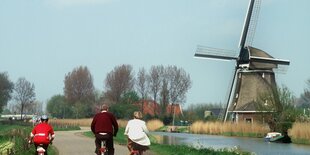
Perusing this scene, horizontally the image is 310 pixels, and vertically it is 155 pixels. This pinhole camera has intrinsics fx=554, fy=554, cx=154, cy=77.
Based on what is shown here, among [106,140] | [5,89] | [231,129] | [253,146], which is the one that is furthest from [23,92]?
[106,140]

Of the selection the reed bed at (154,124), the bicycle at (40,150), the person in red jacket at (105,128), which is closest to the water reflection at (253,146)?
the person in red jacket at (105,128)

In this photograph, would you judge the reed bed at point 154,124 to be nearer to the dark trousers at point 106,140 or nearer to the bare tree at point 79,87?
the bare tree at point 79,87

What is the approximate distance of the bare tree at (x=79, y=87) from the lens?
9106 centimetres

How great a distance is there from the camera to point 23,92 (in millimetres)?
Answer: 89500

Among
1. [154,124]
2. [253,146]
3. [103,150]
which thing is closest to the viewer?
[103,150]

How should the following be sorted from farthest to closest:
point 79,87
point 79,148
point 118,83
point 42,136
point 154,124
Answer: point 79,87 → point 118,83 → point 154,124 → point 79,148 → point 42,136

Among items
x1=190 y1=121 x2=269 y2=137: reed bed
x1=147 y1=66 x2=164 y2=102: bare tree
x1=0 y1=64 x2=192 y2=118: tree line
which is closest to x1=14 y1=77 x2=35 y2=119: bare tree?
x1=0 y1=64 x2=192 y2=118: tree line

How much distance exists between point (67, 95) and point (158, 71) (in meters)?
16.7

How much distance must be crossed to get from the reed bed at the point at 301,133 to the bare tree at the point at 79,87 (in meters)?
52.8

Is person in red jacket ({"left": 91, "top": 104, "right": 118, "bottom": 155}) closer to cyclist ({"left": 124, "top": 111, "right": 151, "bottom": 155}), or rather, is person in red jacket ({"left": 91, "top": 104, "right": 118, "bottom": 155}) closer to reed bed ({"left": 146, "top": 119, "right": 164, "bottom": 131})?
cyclist ({"left": 124, "top": 111, "right": 151, "bottom": 155})

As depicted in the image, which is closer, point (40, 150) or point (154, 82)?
point (40, 150)

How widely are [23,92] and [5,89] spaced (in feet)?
10.1

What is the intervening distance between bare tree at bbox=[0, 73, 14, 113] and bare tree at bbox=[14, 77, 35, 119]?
1.16 m

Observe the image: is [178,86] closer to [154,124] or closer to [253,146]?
[154,124]
